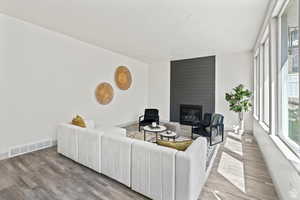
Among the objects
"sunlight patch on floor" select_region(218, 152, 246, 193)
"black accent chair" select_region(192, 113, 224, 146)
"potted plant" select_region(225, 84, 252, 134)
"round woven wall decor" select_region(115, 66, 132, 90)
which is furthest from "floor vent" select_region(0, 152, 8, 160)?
"potted plant" select_region(225, 84, 252, 134)

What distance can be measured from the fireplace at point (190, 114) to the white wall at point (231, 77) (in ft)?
2.32

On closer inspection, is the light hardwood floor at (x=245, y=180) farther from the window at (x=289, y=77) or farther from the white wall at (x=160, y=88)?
the white wall at (x=160, y=88)

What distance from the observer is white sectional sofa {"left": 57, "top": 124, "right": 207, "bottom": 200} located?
1.67m

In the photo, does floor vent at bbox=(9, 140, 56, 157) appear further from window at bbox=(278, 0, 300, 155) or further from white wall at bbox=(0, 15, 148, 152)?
window at bbox=(278, 0, 300, 155)

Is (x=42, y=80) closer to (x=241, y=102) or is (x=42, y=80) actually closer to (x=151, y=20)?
(x=151, y=20)

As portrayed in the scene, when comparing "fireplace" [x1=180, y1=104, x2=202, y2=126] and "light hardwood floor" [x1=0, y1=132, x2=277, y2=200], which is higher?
"fireplace" [x1=180, y1=104, x2=202, y2=126]

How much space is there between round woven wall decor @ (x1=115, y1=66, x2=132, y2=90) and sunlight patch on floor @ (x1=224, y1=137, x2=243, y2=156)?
3914mm

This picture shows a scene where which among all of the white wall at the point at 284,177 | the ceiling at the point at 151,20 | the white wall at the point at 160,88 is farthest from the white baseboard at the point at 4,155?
the white wall at the point at 160,88

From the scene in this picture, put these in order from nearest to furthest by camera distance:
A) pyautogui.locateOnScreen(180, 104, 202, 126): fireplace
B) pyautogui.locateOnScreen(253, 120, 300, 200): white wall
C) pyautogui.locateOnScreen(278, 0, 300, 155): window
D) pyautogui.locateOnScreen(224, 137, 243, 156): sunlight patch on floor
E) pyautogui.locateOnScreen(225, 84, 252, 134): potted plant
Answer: pyautogui.locateOnScreen(253, 120, 300, 200): white wall → pyautogui.locateOnScreen(278, 0, 300, 155): window → pyautogui.locateOnScreen(224, 137, 243, 156): sunlight patch on floor → pyautogui.locateOnScreen(225, 84, 252, 134): potted plant → pyautogui.locateOnScreen(180, 104, 202, 126): fireplace

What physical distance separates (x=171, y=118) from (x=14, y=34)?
18.3ft

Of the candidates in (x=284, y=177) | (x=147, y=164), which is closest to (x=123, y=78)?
(x=147, y=164)

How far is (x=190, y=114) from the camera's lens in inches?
242

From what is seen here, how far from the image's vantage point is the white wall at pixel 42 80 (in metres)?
3.06

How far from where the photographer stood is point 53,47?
372 centimetres
